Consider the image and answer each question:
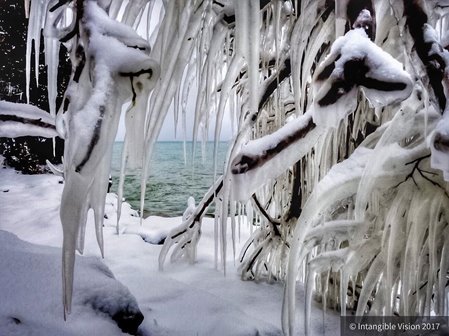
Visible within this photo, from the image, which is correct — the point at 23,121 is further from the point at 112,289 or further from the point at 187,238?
the point at 187,238

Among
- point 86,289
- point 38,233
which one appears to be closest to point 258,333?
point 86,289

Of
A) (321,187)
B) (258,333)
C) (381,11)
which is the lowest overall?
(258,333)

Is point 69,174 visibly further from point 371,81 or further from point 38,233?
point 38,233

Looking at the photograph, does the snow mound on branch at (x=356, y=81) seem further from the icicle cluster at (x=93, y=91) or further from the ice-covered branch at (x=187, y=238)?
the ice-covered branch at (x=187, y=238)

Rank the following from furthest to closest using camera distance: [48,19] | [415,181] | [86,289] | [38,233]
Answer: [38,233]
[86,289]
[415,181]
[48,19]

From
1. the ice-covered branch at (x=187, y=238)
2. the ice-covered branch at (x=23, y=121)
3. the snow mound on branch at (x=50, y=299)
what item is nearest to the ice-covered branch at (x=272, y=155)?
the ice-covered branch at (x=23, y=121)

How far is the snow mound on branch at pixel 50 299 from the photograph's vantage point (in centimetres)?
60

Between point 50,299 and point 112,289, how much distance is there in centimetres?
12

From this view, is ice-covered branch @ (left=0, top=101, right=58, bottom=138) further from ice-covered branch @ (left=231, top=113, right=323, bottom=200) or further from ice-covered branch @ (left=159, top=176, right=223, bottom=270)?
ice-covered branch @ (left=159, top=176, right=223, bottom=270)

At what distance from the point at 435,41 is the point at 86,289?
71 centimetres

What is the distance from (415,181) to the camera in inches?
22.9

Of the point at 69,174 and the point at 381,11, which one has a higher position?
the point at 381,11

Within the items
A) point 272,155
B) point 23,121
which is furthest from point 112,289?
point 272,155

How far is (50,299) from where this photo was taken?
65 centimetres
